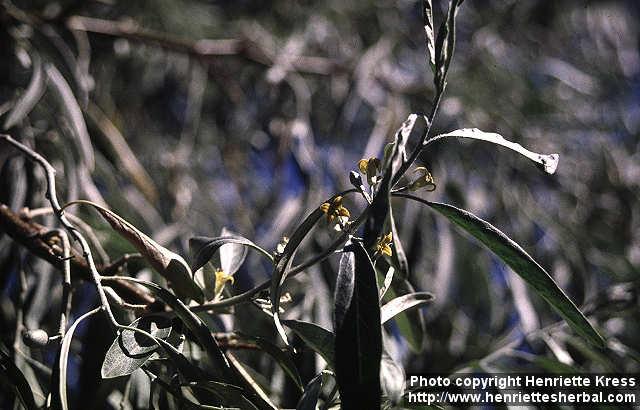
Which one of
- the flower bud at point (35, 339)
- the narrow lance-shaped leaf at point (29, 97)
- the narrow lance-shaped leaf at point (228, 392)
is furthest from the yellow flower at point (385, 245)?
the narrow lance-shaped leaf at point (29, 97)

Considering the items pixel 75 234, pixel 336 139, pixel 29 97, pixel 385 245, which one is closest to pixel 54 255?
pixel 75 234

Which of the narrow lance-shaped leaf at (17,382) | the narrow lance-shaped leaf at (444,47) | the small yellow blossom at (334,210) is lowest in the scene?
the narrow lance-shaped leaf at (17,382)

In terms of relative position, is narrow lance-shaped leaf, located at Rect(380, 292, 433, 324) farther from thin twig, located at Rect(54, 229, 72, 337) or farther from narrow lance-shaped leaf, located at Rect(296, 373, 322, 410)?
thin twig, located at Rect(54, 229, 72, 337)

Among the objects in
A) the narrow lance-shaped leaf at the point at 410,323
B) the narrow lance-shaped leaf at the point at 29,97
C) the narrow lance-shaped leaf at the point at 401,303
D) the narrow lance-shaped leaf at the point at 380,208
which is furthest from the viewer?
the narrow lance-shaped leaf at the point at 29,97

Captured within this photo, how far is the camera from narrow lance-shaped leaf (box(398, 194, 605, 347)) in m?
0.47

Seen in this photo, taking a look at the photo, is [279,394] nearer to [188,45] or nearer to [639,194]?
[188,45]

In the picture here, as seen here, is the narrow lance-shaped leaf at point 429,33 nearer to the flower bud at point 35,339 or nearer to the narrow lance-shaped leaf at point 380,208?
the narrow lance-shaped leaf at point 380,208

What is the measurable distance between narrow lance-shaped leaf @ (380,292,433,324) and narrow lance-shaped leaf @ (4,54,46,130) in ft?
1.83

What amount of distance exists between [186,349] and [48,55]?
55cm

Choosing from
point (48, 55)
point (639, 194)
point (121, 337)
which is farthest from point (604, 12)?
point (121, 337)

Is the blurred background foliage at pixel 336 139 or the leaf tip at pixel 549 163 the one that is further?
the blurred background foliage at pixel 336 139

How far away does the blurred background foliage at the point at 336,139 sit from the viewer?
993 millimetres

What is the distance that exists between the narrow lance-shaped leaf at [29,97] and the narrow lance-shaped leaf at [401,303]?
558mm

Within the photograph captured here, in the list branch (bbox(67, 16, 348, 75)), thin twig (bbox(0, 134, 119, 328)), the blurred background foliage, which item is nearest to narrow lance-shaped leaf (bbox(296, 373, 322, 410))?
thin twig (bbox(0, 134, 119, 328))
